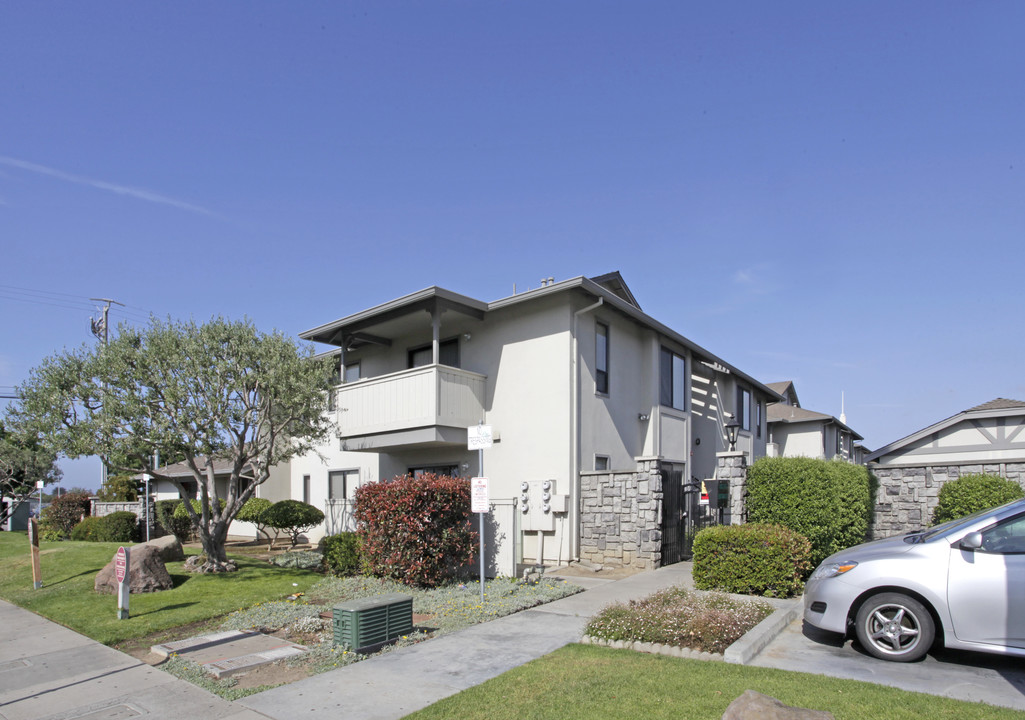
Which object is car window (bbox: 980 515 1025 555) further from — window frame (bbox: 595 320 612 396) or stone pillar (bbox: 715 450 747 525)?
window frame (bbox: 595 320 612 396)

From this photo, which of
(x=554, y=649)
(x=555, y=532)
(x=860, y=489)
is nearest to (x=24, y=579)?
(x=555, y=532)

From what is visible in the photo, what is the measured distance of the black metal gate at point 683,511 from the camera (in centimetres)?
1384

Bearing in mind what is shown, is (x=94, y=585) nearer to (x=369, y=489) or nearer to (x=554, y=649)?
(x=369, y=489)

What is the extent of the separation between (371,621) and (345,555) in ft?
17.9

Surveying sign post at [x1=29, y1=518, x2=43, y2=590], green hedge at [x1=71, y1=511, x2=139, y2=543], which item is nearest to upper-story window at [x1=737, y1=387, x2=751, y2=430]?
green hedge at [x1=71, y1=511, x2=139, y2=543]

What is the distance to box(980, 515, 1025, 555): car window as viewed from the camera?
621cm

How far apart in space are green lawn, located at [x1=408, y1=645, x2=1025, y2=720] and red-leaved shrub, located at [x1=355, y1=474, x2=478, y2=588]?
4919 mm

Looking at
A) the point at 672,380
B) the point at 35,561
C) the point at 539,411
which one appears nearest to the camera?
the point at 35,561

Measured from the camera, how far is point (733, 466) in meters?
13.0

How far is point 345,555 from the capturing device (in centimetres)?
1305

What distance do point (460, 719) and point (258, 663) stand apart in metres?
3.04

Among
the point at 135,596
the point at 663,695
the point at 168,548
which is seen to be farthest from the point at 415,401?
the point at 663,695

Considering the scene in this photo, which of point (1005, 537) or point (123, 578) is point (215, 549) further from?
point (1005, 537)

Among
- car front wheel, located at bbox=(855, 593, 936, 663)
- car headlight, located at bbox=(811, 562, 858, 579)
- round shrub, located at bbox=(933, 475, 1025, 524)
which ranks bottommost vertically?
car front wheel, located at bbox=(855, 593, 936, 663)
